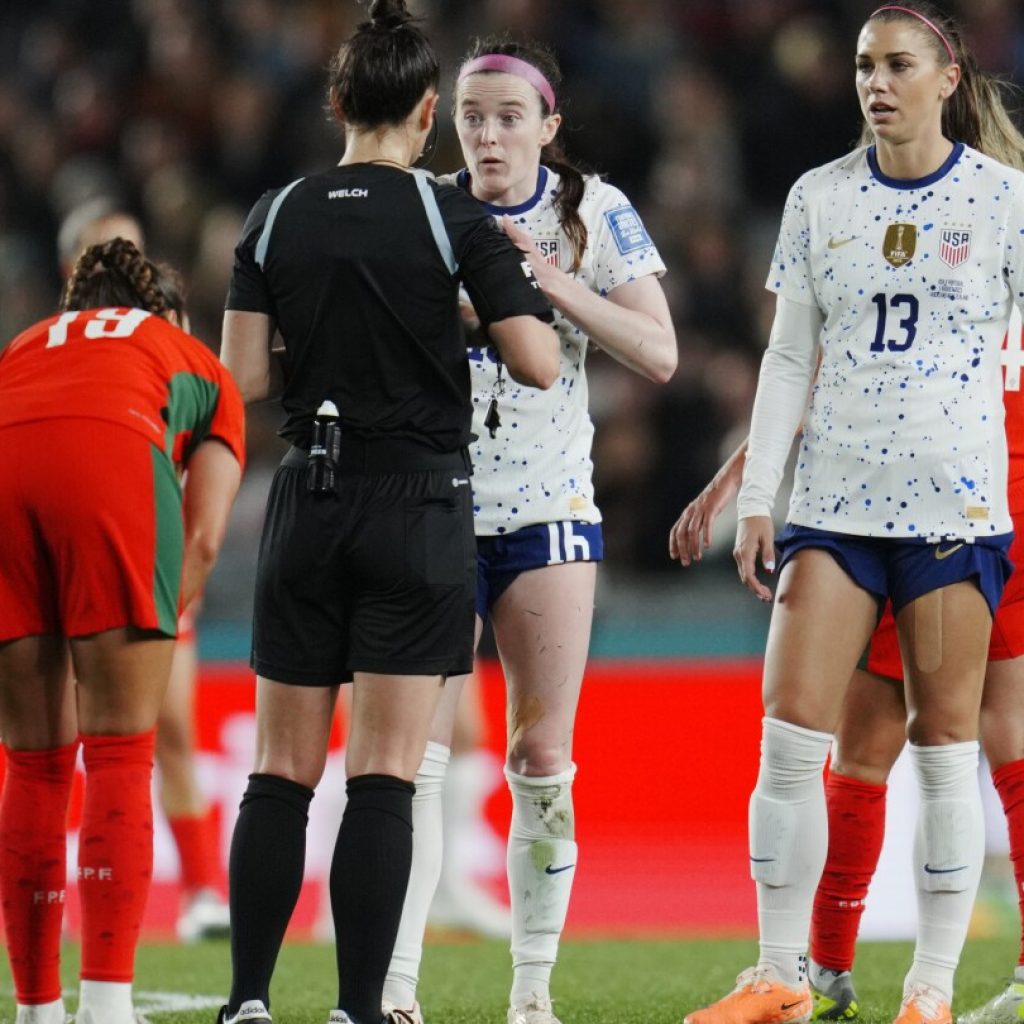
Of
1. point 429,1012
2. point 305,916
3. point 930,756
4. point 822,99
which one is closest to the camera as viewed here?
point 930,756

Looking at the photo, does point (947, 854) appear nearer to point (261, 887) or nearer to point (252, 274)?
point (261, 887)

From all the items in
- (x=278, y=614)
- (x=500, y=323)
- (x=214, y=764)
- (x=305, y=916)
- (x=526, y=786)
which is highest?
(x=500, y=323)

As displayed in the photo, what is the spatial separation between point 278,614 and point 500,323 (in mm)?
676

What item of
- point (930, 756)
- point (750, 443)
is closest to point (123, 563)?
point (750, 443)

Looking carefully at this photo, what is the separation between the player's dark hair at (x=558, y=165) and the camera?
4066 mm

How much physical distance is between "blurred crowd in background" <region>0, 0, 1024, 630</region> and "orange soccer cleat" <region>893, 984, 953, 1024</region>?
500 cm

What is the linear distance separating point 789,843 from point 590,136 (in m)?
7.08

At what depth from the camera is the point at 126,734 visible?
347 centimetres

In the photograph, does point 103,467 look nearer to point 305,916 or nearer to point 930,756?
point 930,756

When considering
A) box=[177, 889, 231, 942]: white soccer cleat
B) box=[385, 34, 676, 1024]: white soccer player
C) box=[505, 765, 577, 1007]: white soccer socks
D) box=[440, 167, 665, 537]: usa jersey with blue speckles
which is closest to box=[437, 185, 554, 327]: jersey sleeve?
box=[385, 34, 676, 1024]: white soccer player

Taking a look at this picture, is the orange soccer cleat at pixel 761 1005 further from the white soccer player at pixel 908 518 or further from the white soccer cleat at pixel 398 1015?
the white soccer cleat at pixel 398 1015

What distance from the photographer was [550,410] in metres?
4.08

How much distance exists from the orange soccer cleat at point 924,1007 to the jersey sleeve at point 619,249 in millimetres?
1593

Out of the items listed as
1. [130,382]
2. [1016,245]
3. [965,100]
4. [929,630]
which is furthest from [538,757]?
[965,100]
